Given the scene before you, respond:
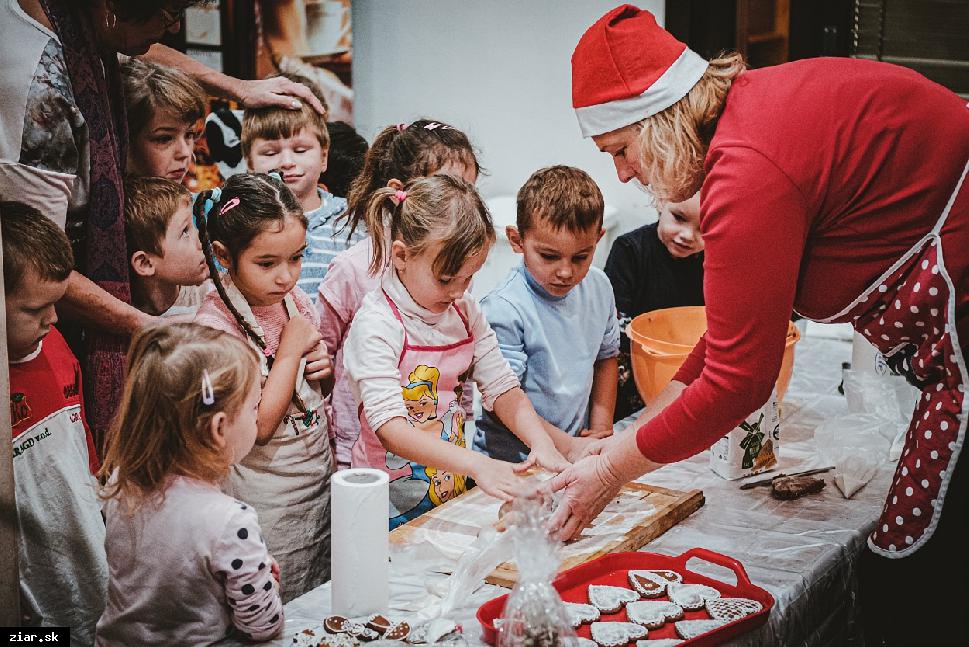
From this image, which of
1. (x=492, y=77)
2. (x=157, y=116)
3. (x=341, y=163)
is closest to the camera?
(x=157, y=116)

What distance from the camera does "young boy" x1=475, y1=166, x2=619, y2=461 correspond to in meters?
2.05

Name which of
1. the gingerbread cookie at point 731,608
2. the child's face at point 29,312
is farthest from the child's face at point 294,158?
the gingerbread cookie at point 731,608

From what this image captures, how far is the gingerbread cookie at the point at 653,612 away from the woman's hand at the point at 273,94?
1.57m

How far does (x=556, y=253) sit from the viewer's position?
2.08 m

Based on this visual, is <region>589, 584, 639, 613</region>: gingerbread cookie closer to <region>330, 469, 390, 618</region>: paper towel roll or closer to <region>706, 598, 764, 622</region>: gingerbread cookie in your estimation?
<region>706, 598, 764, 622</region>: gingerbread cookie

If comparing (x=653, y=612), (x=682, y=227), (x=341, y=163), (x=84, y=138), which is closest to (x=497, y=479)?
(x=653, y=612)

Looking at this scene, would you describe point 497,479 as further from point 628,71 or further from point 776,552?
point 628,71

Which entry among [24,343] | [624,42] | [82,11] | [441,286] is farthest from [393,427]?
[82,11]

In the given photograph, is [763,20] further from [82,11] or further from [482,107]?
[82,11]

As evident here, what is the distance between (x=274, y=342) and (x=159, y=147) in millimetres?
524

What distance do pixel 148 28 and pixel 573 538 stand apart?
114cm

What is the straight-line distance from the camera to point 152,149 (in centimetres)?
198

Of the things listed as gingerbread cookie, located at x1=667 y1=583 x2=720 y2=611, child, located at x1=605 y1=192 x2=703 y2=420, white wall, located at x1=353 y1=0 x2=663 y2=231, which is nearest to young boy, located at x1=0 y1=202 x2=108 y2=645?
gingerbread cookie, located at x1=667 y1=583 x2=720 y2=611

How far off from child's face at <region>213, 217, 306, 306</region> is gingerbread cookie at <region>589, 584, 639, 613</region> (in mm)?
795
